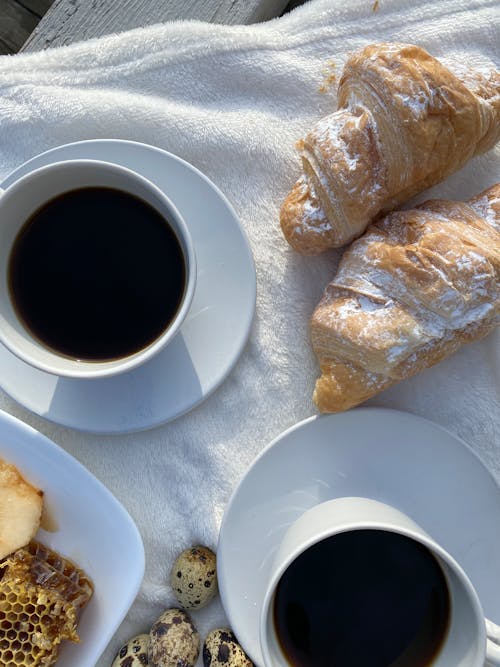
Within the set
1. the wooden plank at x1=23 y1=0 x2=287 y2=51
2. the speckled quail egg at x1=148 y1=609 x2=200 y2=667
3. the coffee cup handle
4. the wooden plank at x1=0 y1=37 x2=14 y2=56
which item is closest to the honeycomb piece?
the speckled quail egg at x1=148 y1=609 x2=200 y2=667

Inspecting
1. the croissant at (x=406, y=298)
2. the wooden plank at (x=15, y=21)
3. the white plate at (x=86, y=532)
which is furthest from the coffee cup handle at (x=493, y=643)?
the wooden plank at (x=15, y=21)

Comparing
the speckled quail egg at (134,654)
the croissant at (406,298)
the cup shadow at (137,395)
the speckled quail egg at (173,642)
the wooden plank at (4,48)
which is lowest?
the speckled quail egg at (134,654)

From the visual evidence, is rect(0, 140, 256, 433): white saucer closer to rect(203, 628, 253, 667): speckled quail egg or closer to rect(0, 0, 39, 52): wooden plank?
rect(203, 628, 253, 667): speckled quail egg

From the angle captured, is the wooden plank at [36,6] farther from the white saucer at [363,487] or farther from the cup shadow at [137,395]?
the white saucer at [363,487]

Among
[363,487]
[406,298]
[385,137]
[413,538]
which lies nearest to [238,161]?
[385,137]

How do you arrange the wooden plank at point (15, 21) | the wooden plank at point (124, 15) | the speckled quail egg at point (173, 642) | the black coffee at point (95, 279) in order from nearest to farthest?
1. the black coffee at point (95, 279)
2. the speckled quail egg at point (173, 642)
3. the wooden plank at point (124, 15)
4. the wooden plank at point (15, 21)

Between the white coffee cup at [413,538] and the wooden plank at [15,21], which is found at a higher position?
the wooden plank at [15,21]
